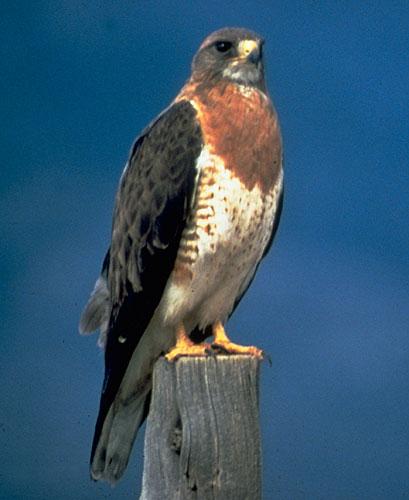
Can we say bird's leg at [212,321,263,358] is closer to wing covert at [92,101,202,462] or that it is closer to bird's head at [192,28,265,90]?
wing covert at [92,101,202,462]

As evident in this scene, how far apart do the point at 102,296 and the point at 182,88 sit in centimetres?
121

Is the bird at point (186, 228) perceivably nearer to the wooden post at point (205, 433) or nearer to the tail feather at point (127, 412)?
the tail feather at point (127, 412)

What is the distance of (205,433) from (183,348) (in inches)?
30.2

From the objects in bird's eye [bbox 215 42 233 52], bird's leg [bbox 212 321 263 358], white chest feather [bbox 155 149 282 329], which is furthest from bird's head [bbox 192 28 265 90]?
bird's leg [bbox 212 321 263 358]

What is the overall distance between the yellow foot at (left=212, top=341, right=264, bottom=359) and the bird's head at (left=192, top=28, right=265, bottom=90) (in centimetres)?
137

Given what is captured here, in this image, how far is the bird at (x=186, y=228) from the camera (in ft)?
14.7

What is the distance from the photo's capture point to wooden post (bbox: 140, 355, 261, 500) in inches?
137

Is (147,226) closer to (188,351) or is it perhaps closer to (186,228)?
(186,228)

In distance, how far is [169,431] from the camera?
3.59 metres

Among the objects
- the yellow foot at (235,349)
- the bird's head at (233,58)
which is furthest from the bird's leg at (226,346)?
the bird's head at (233,58)

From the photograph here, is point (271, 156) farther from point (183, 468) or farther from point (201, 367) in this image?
point (183, 468)

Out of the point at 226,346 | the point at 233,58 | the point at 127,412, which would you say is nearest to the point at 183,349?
the point at 226,346

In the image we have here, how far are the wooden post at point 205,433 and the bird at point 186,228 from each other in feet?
1.93

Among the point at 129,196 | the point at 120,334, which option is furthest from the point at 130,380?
the point at 129,196
